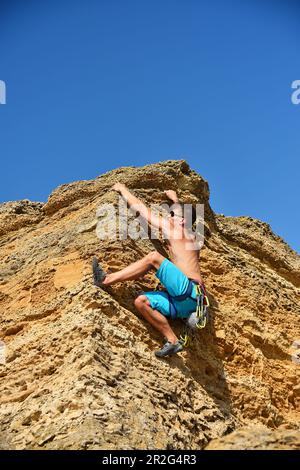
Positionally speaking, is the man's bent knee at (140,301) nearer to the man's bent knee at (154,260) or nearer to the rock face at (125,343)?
the rock face at (125,343)

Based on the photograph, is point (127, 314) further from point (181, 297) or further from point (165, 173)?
point (165, 173)

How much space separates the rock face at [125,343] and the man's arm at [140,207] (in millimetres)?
198

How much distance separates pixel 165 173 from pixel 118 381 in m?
5.12

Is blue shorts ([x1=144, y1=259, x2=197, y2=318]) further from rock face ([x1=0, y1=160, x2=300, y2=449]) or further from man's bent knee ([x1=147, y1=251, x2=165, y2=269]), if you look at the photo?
rock face ([x1=0, y1=160, x2=300, y2=449])

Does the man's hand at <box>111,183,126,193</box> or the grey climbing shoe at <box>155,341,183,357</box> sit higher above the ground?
the man's hand at <box>111,183,126,193</box>

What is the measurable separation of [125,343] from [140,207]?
9.21 feet

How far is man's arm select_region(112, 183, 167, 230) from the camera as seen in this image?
28.7 ft

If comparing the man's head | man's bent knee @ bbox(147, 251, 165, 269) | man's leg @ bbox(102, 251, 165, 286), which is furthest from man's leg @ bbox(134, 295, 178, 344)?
the man's head

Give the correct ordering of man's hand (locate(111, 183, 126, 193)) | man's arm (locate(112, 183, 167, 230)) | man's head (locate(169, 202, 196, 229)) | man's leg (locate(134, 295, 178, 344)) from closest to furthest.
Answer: man's leg (locate(134, 295, 178, 344))
man's arm (locate(112, 183, 167, 230))
man's hand (locate(111, 183, 126, 193))
man's head (locate(169, 202, 196, 229))

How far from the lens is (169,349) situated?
22.6 ft

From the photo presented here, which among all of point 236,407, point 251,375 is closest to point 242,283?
point 251,375

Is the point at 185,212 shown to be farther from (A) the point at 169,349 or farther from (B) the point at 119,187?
(A) the point at 169,349

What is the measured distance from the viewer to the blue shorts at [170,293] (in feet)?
23.9

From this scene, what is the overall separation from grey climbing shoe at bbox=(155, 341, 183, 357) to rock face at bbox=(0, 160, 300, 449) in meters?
0.11
